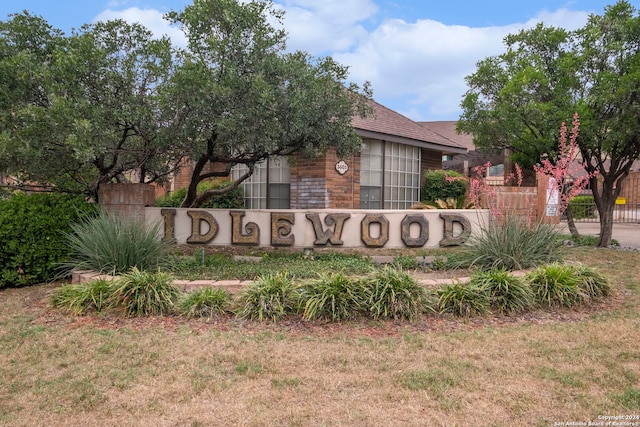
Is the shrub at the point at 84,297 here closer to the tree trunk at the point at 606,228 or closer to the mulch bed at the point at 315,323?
the mulch bed at the point at 315,323

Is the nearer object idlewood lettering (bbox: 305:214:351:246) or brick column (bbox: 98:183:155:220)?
brick column (bbox: 98:183:155:220)

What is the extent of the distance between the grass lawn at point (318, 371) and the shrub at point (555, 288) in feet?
0.99

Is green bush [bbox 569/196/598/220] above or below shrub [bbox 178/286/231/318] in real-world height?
above

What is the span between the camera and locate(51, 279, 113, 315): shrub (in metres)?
4.98

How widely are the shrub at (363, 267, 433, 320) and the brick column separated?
176 inches

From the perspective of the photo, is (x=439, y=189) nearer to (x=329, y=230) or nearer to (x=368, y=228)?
(x=368, y=228)

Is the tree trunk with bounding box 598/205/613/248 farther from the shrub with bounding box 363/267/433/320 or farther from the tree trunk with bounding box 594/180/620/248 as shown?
the shrub with bounding box 363/267/433/320

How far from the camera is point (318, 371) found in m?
3.51

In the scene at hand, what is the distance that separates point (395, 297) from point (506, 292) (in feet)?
4.49

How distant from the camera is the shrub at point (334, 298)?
467 cm

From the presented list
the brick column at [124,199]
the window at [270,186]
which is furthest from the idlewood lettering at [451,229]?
the brick column at [124,199]

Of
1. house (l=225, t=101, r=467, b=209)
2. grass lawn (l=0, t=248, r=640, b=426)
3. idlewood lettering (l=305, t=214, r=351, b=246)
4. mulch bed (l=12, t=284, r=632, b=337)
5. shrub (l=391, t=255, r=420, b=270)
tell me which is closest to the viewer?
grass lawn (l=0, t=248, r=640, b=426)

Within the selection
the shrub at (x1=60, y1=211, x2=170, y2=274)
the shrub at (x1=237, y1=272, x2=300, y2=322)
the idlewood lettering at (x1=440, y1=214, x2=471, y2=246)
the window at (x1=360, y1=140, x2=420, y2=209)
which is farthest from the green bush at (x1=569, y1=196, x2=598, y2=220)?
the shrub at (x1=60, y1=211, x2=170, y2=274)

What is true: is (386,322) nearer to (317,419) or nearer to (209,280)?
(317,419)
